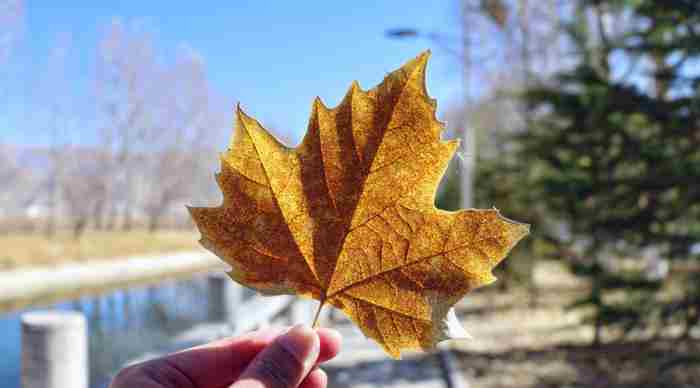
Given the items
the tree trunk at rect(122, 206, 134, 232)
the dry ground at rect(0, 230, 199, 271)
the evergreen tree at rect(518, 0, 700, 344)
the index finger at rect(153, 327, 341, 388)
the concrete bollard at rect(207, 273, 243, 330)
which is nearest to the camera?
the index finger at rect(153, 327, 341, 388)

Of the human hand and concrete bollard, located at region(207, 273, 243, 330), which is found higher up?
the human hand

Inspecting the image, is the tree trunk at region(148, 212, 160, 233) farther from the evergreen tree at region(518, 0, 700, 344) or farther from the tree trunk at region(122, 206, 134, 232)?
the evergreen tree at region(518, 0, 700, 344)

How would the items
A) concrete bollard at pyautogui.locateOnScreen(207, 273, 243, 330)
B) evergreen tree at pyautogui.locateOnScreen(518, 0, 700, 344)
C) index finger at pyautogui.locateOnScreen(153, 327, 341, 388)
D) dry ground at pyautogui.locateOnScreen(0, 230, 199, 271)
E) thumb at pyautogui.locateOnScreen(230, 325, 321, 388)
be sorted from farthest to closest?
dry ground at pyautogui.locateOnScreen(0, 230, 199, 271) < evergreen tree at pyautogui.locateOnScreen(518, 0, 700, 344) < concrete bollard at pyautogui.locateOnScreen(207, 273, 243, 330) < index finger at pyautogui.locateOnScreen(153, 327, 341, 388) < thumb at pyautogui.locateOnScreen(230, 325, 321, 388)

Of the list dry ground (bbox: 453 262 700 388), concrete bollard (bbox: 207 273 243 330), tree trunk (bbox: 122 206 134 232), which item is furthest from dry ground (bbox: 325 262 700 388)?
tree trunk (bbox: 122 206 134 232)

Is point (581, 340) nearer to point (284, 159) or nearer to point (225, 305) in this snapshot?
point (225, 305)

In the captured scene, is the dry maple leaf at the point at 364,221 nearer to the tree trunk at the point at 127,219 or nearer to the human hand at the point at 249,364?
the human hand at the point at 249,364

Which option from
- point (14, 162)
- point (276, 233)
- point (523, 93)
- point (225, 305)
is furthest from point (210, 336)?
point (14, 162)

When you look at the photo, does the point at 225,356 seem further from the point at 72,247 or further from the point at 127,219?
the point at 127,219
